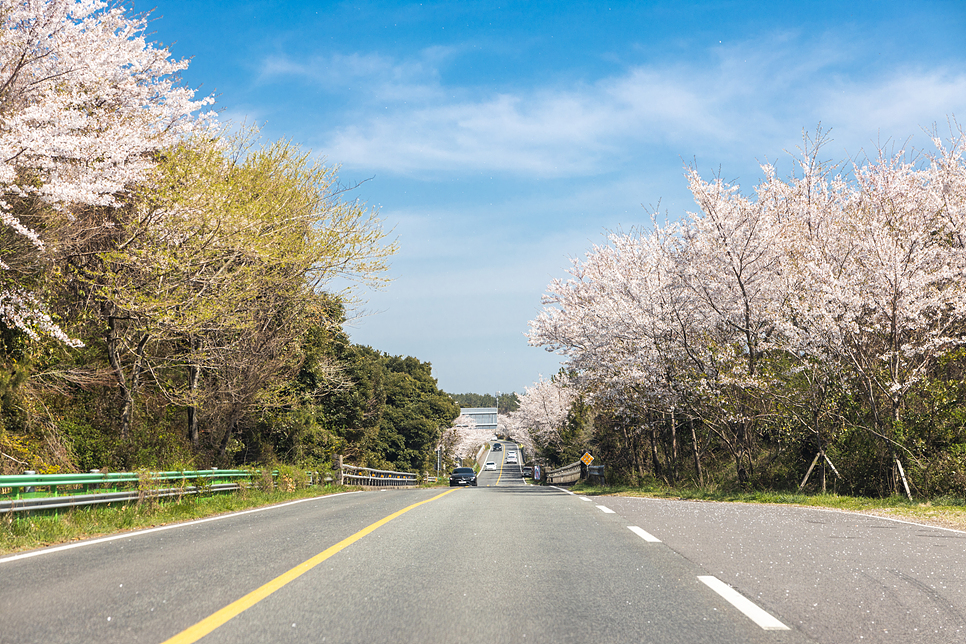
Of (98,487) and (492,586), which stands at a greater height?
(98,487)

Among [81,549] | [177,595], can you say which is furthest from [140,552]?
[177,595]

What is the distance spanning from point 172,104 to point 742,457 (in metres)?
19.0

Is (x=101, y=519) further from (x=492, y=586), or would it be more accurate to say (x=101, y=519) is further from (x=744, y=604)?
(x=744, y=604)

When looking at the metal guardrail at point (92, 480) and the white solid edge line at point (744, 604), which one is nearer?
the white solid edge line at point (744, 604)

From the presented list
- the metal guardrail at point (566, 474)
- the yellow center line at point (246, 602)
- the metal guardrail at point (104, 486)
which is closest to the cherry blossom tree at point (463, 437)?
the metal guardrail at point (566, 474)

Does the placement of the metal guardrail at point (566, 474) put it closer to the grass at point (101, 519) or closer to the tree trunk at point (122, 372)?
the tree trunk at point (122, 372)

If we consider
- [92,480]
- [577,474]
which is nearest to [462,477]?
[577,474]

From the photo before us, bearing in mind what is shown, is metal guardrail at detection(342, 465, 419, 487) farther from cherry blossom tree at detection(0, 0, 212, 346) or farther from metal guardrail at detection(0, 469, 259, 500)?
cherry blossom tree at detection(0, 0, 212, 346)

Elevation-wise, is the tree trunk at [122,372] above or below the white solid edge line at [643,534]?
above

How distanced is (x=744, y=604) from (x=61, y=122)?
1252 centimetres

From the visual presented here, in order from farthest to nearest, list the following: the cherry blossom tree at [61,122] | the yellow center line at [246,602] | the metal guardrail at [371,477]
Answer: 1. the metal guardrail at [371,477]
2. the cherry blossom tree at [61,122]
3. the yellow center line at [246,602]

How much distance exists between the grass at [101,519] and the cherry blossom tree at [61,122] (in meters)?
4.09

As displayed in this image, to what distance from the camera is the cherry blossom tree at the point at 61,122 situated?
12383 mm

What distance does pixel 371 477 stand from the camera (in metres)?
38.9
